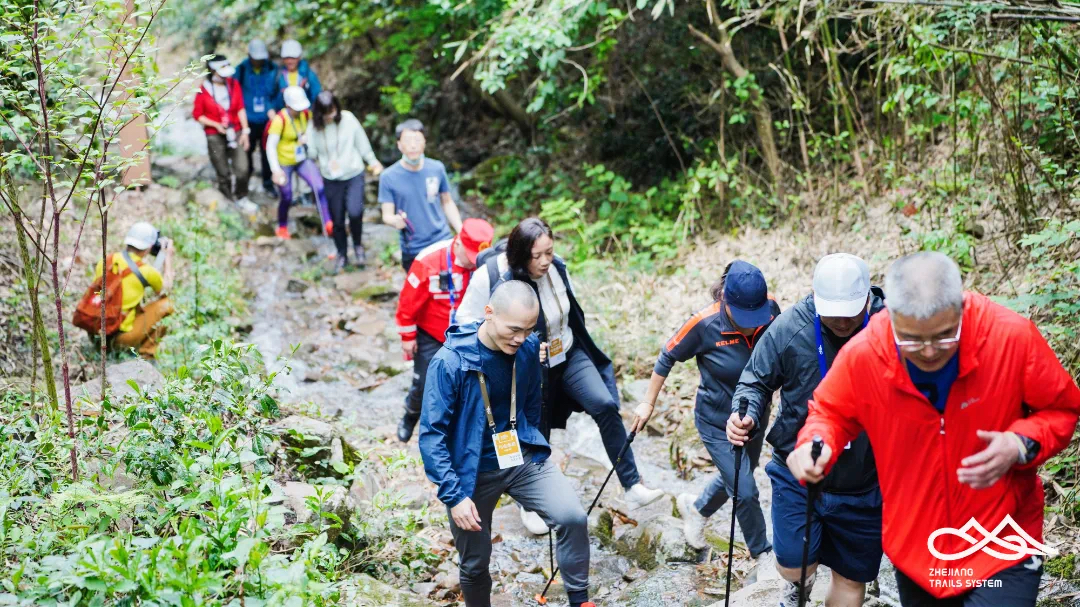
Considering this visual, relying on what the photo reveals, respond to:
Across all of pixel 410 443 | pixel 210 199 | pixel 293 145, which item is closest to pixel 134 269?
pixel 410 443

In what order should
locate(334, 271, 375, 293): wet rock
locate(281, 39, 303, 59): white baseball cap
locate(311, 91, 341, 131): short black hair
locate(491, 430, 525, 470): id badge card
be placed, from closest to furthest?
locate(491, 430, 525, 470): id badge card → locate(311, 91, 341, 131): short black hair → locate(334, 271, 375, 293): wet rock → locate(281, 39, 303, 59): white baseball cap

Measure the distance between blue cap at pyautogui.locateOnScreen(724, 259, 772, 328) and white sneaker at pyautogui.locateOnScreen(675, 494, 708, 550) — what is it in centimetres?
166

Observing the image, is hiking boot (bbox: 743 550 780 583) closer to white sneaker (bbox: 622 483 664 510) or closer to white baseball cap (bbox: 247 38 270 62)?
white sneaker (bbox: 622 483 664 510)

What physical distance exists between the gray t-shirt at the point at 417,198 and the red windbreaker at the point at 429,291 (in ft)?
5.75

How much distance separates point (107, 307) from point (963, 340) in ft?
23.4

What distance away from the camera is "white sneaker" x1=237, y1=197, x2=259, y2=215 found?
1305 cm

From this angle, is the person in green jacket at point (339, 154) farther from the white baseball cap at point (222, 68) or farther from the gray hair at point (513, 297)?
the gray hair at point (513, 297)

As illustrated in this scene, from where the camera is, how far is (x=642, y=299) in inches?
369

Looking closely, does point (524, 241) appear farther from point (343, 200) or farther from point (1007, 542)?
point (343, 200)

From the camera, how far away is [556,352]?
5426 mm

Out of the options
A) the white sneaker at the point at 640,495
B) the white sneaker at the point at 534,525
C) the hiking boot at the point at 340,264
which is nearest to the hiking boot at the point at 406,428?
the white sneaker at the point at 534,525

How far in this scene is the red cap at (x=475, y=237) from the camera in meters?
5.98

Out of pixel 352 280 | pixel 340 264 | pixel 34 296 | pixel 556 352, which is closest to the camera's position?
pixel 34 296

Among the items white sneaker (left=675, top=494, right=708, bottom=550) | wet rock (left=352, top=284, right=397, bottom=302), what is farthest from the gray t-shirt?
white sneaker (left=675, top=494, right=708, bottom=550)
